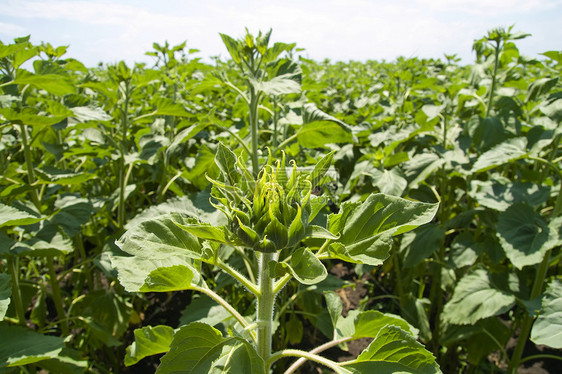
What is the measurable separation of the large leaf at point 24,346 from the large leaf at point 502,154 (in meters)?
2.49

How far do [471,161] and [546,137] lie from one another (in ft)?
1.86

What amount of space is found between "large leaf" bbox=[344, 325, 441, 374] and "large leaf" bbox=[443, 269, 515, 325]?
1.47 meters

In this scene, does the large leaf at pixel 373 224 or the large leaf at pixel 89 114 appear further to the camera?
the large leaf at pixel 89 114

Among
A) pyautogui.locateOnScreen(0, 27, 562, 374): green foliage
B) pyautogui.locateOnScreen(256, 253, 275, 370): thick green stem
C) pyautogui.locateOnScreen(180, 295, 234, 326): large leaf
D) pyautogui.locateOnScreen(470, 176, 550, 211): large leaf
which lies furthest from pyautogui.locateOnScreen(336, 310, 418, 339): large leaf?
pyautogui.locateOnScreen(470, 176, 550, 211): large leaf

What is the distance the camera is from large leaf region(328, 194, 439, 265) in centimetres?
100

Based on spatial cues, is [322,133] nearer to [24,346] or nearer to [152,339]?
[152,339]

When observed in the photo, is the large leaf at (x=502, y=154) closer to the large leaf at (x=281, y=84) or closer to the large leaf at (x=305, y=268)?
the large leaf at (x=281, y=84)

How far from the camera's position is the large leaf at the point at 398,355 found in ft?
3.31

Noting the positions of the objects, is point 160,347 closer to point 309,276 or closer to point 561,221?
point 309,276

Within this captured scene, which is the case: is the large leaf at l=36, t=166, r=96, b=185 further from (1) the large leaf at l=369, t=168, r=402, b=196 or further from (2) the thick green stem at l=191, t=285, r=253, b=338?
(1) the large leaf at l=369, t=168, r=402, b=196

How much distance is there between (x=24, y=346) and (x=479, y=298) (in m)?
2.43

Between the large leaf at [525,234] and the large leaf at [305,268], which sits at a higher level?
the large leaf at [305,268]

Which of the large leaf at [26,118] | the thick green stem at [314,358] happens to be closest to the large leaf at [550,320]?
the thick green stem at [314,358]

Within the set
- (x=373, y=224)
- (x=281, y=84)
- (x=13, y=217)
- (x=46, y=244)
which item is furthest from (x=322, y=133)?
(x=46, y=244)
